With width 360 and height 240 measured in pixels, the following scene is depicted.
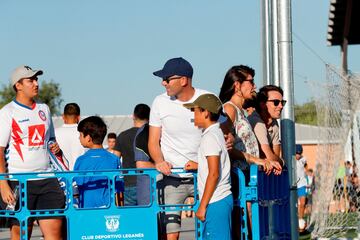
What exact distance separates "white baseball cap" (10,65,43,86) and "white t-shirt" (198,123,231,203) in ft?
6.50

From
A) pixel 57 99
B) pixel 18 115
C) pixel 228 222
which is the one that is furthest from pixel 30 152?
pixel 57 99

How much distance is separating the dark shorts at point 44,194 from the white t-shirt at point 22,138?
13cm

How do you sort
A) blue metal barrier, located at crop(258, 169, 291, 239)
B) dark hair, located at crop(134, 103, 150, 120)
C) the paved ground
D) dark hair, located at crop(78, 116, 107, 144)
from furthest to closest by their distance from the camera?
the paved ground
dark hair, located at crop(134, 103, 150, 120)
dark hair, located at crop(78, 116, 107, 144)
blue metal barrier, located at crop(258, 169, 291, 239)

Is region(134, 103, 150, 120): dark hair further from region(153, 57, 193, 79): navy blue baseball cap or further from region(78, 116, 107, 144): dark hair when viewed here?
region(153, 57, 193, 79): navy blue baseball cap

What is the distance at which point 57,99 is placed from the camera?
3878 inches

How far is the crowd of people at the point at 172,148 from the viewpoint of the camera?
26.8 feet

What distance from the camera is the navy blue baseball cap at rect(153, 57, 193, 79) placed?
8.81 meters

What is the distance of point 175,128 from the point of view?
8.81 meters

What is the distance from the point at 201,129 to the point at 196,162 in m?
0.35

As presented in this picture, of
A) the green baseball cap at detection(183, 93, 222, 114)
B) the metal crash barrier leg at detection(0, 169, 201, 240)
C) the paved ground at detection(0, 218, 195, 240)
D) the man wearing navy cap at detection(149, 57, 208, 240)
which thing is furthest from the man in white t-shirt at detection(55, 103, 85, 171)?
the paved ground at detection(0, 218, 195, 240)

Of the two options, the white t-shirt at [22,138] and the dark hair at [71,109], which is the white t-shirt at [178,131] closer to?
the white t-shirt at [22,138]

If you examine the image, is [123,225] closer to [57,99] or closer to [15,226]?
[15,226]

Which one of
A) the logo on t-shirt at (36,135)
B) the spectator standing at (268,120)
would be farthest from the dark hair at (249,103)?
the logo on t-shirt at (36,135)

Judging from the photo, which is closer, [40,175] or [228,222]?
[228,222]
